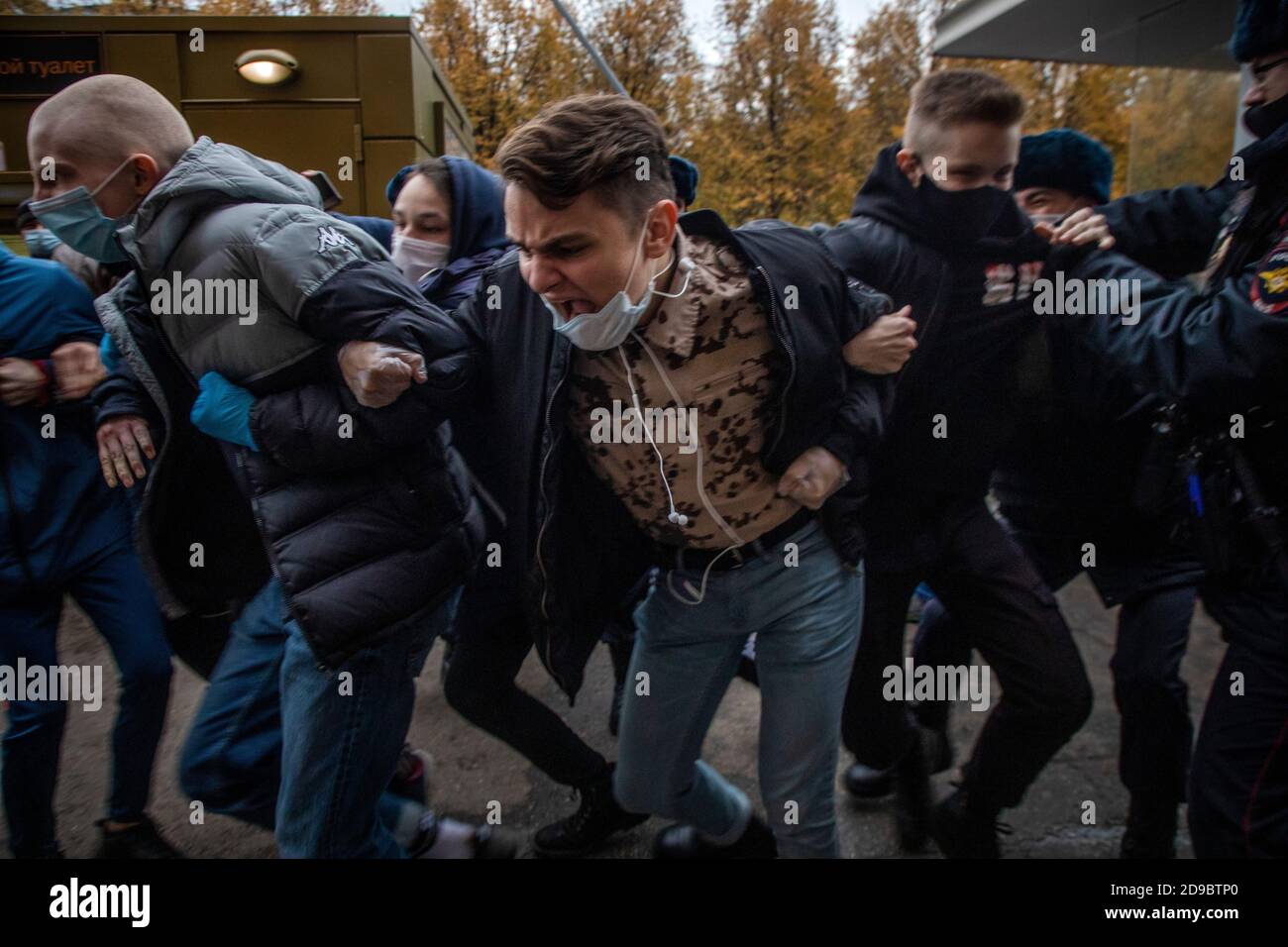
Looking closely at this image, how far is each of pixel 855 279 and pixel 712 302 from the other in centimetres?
50

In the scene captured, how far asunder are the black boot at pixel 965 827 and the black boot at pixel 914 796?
0.12 meters

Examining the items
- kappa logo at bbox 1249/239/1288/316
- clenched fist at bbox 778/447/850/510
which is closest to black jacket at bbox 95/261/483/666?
clenched fist at bbox 778/447/850/510

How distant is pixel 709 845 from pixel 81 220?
200cm

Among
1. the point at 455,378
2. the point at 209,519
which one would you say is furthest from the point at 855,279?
the point at 209,519

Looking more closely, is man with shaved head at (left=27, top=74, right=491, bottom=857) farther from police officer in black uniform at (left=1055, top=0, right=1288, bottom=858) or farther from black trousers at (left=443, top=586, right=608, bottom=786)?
police officer in black uniform at (left=1055, top=0, right=1288, bottom=858)

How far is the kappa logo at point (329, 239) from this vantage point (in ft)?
5.10

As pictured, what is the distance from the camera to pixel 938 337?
210cm

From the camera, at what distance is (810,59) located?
255 cm

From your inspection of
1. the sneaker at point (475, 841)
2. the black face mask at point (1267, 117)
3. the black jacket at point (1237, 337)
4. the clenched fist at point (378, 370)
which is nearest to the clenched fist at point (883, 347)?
the black jacket at point (1237, 337)

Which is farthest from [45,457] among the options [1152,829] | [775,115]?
[1152,829]

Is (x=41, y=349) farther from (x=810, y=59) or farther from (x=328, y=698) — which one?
(x=810, y=59)

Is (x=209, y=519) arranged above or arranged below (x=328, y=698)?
above

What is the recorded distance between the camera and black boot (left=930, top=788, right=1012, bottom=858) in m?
2.22
